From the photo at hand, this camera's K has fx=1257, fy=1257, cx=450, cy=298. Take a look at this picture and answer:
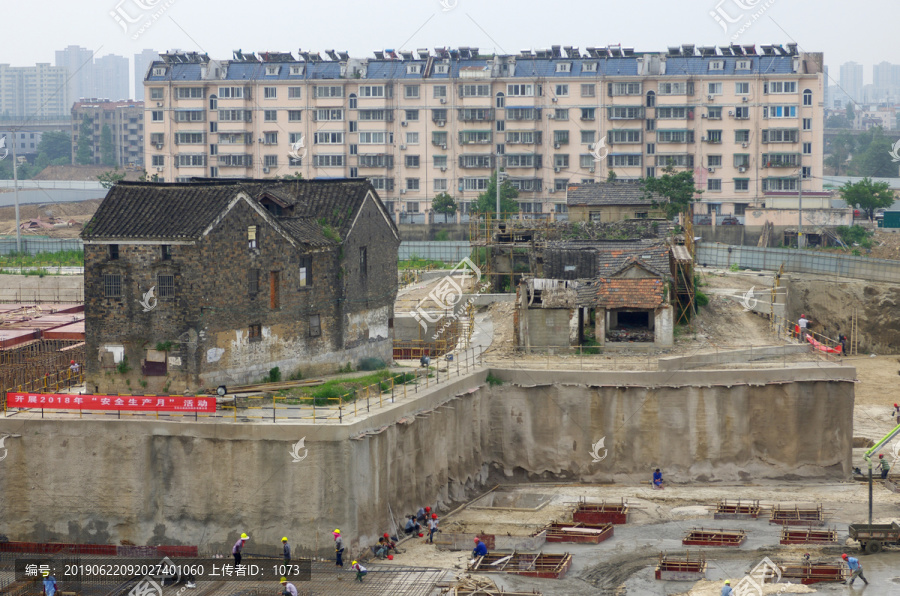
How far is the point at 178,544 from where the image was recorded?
52.5m

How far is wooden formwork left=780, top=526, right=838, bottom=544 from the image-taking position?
53000 mm

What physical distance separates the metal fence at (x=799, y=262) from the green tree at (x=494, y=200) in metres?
19.5

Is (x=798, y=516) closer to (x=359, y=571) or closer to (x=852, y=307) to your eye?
(x=359, y=571)

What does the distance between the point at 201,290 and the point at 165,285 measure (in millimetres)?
1628

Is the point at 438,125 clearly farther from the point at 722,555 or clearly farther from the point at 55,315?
the point at 722,555

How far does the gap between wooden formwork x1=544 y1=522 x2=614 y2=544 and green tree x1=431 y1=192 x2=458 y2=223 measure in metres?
74.4

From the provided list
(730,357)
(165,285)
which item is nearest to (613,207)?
(730,357)

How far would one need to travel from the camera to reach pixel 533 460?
6512 centimetres

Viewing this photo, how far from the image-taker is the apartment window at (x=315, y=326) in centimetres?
6103

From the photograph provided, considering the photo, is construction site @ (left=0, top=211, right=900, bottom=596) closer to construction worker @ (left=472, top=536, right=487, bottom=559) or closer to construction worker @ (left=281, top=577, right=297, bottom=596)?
construction worker @ (left=472, top=536, right=487, bottom=559)

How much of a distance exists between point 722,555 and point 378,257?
81.2ft

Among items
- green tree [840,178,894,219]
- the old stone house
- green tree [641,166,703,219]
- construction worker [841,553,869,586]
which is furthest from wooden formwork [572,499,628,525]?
green tree [840,178,894,219]

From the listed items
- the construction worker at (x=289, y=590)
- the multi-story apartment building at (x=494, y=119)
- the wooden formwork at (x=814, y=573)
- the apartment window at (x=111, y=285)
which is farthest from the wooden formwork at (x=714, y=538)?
the multi-story apartment building at (x=494, y=119)

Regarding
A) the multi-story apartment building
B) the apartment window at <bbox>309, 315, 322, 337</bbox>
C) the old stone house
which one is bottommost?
the apartment window at <bbox>309, 315, 322, 337</bbox>
